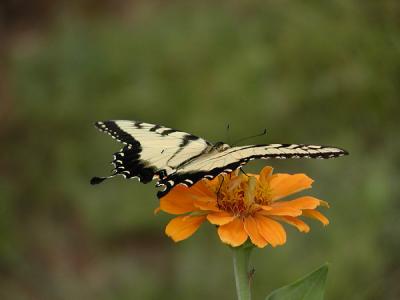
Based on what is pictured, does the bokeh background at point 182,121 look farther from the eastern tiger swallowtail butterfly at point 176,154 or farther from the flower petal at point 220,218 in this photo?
the flower petal at point 220,218

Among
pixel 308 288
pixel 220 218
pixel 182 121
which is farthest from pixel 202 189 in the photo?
pixel 182 121

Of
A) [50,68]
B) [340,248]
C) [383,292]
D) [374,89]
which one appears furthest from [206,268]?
[50,68]

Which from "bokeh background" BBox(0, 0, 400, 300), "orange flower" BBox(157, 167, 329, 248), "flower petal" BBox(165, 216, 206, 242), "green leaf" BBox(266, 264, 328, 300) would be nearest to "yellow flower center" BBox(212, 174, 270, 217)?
"orange flower" BBox(157, 167, 329, 248)

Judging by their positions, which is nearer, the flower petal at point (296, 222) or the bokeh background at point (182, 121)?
the flower petal at point (296, 222)

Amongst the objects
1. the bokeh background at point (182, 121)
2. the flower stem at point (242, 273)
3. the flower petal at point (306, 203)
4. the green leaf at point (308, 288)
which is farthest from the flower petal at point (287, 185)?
the bokeh background at point (182, 121)

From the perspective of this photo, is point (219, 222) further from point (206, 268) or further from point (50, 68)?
point (50, 68)

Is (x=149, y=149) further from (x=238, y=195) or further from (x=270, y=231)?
(x=270, y=231)
